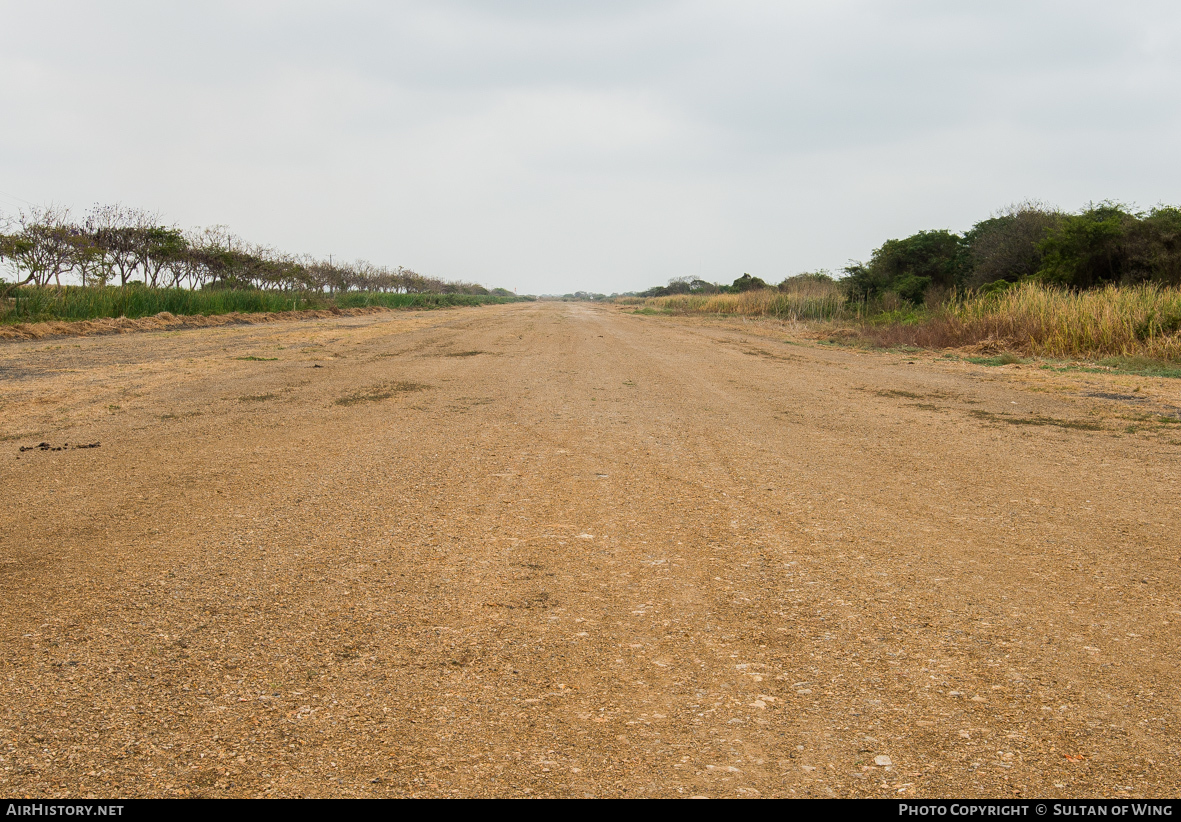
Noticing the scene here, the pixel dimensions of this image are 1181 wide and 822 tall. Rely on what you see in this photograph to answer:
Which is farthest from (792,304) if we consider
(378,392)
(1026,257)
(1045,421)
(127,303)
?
(378,392)

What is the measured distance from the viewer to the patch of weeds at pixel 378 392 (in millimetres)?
8195

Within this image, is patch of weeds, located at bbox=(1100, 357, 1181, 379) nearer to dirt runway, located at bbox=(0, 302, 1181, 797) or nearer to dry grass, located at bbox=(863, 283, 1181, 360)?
dry grass, located at bbox=(863, 283, 1181, 360)

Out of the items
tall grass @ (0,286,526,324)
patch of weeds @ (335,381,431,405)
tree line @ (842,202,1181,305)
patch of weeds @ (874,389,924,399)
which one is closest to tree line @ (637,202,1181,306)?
tree line @ (842,202,1181,305)

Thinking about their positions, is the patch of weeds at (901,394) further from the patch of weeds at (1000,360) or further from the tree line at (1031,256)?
the tree line at (1031,256)

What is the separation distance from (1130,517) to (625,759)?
3.73 metres

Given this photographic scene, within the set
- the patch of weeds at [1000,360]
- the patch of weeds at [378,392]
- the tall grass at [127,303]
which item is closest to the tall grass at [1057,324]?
the patch of weeds at [1000,360]

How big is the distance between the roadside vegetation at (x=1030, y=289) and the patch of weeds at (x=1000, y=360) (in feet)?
3.01

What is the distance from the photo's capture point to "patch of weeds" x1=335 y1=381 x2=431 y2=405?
26.9 feet

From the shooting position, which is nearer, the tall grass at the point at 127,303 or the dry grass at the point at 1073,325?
the dry grass at the point at 1073,325

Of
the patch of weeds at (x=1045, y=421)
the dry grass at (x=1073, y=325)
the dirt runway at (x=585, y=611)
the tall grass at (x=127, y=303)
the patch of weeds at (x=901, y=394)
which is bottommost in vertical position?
the dirt runway at (x=585, y=611)

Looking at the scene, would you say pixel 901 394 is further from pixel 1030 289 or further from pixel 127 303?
pixel 127 303

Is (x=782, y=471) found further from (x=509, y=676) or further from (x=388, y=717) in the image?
(x=388, y=717)

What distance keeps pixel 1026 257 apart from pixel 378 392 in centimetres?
Answer: 2342
